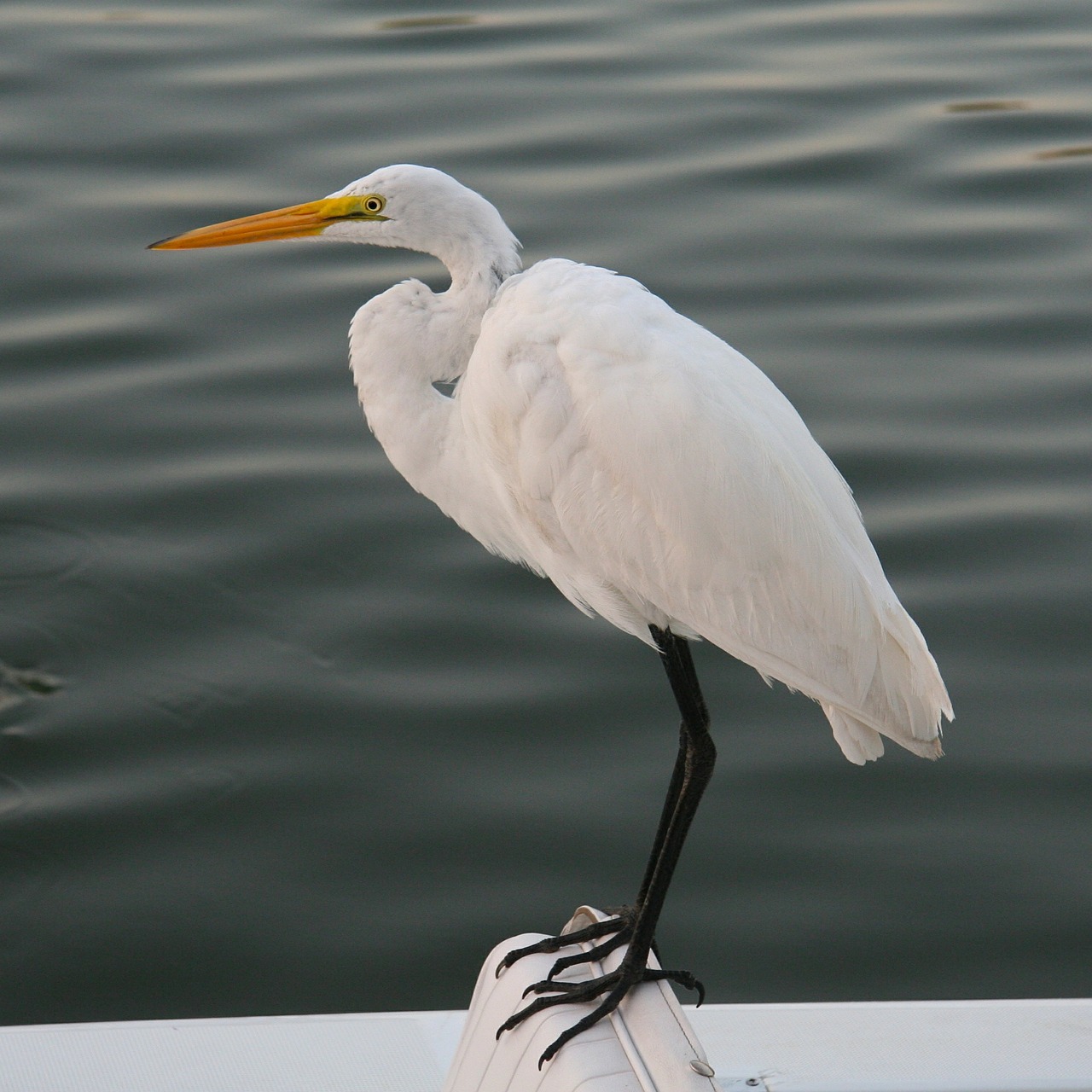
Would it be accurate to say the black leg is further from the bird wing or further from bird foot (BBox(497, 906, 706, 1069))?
the bird wing

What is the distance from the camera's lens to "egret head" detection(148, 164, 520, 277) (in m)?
2.45

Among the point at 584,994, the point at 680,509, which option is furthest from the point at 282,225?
the point at 584,994

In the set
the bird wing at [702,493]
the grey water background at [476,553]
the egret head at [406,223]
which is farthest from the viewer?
the grey water background at [476,553]

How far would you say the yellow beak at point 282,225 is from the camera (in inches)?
99.0

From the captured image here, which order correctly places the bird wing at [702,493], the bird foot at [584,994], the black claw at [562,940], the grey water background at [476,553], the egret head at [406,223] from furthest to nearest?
the grey water background at [476,553] < the egret head at [406,223] < the bird wing at [702,493] < the black claw at [562,940] < the bird foot at [584,994]

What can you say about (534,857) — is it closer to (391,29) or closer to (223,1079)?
(223,1079)

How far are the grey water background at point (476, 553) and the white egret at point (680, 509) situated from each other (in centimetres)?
94

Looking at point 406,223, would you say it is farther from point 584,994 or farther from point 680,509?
point 584,994

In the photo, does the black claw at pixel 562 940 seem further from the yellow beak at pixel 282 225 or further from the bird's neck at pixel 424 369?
the yellow beak at pixel 282 225

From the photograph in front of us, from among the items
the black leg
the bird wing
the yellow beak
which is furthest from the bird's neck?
the black leg

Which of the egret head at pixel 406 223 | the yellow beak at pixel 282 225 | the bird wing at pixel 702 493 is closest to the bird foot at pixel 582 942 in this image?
the bird wing at pixel 702 493

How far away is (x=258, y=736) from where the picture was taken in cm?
354

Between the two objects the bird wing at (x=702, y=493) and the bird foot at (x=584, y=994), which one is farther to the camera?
the bird wing at (x=702, y=493)

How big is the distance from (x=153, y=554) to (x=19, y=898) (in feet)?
3.88
